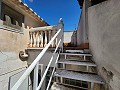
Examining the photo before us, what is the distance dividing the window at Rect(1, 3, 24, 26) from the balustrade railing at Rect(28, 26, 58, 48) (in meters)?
0.63

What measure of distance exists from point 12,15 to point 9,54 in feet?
4.58

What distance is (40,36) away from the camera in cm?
324

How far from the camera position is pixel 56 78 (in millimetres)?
2064

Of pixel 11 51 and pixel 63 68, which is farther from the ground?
pixel 11 51

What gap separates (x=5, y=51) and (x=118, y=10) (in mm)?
2691

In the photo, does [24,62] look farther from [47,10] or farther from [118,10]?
[47,10]

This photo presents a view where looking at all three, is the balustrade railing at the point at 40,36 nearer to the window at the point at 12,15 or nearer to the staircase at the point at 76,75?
the window at the point at 12,15

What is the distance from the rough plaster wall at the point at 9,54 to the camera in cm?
240

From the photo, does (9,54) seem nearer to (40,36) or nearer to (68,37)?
(40,36)

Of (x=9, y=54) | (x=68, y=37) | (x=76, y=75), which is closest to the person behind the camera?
(x=76, y=75)

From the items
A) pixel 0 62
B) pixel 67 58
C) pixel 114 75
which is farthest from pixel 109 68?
pixel 0 62

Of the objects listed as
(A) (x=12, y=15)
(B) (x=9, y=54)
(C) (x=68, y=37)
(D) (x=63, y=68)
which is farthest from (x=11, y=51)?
(C) (x=68, y=37)

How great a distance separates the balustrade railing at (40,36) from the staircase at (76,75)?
0.84 m

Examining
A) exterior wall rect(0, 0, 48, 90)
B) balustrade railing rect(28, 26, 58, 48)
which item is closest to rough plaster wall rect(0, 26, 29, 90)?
exterior wall rect(0, 0, 48, 90)
